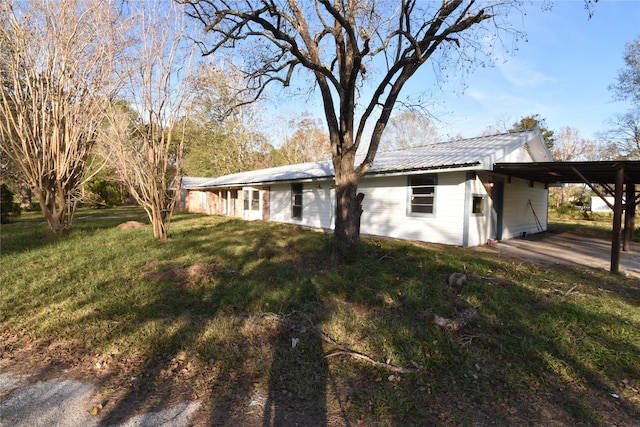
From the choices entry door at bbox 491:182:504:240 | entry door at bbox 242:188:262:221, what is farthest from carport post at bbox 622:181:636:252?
entry door at bbox 242:188:262:221

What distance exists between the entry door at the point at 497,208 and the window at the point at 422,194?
204 cm

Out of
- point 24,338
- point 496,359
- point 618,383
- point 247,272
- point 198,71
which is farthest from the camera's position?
point 198,71

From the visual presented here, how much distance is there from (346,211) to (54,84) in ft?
33.9

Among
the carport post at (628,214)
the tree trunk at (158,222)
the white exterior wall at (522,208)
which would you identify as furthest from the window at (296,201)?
the carport post at (628,214)

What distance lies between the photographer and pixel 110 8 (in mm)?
9586

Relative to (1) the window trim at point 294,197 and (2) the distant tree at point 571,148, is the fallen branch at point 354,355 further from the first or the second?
(2) the distant tree at point 571,148

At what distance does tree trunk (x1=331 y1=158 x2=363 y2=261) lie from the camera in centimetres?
645

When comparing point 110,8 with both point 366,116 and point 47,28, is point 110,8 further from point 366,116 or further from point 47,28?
point 366,116

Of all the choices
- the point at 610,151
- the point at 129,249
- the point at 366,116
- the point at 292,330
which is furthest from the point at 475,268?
the point at 610,151

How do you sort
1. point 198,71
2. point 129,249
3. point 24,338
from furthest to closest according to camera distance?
point 198,71, point 129,249, point 24,338

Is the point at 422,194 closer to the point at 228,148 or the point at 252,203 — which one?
the point at 252,203

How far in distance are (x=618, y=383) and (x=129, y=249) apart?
9.38 metres

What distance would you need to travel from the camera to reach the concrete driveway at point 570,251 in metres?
7.48

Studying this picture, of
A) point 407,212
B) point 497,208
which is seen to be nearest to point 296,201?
point 407,212
